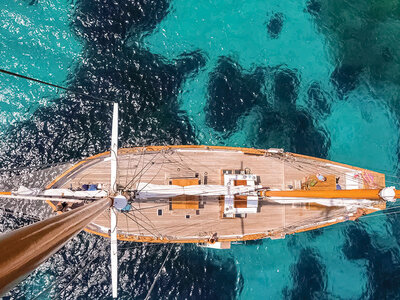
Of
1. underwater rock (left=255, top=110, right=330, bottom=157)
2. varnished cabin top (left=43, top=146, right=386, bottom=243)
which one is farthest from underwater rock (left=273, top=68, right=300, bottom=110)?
varnished cabin top (left=43, top=146, right=386, bottom=243)

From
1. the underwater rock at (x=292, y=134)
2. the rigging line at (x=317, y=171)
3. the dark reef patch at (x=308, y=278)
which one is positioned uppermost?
the underwater rock at (x=292, y=134)

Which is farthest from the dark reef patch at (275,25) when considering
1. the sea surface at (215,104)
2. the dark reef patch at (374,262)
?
the dark reef patch at (374,262)

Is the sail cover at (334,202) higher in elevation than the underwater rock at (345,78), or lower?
lower

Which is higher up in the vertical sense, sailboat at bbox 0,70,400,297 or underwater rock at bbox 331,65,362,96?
underwater rock at bbox 331,65,362,96

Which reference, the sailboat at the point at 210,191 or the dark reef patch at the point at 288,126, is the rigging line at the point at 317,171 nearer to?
the sailboat at the point at 210,191

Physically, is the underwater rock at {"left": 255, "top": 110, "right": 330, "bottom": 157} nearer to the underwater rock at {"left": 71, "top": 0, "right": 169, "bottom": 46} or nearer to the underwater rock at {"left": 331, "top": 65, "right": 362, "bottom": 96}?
the underwater rock at {"left": 331, "top": 65, "right": 362, "bottom": 96}

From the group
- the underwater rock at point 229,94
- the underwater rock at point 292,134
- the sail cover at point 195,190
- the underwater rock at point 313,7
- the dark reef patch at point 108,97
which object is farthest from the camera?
the underwater rock at point 313,7

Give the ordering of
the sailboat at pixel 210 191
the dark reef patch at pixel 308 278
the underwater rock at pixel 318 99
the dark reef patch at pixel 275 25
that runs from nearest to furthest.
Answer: the sailboat at pixel 210 191, the dark reef patch at pixel 308 278, the underwater rock at pixel 318 99, the dark reef patch at pixel 275 25
